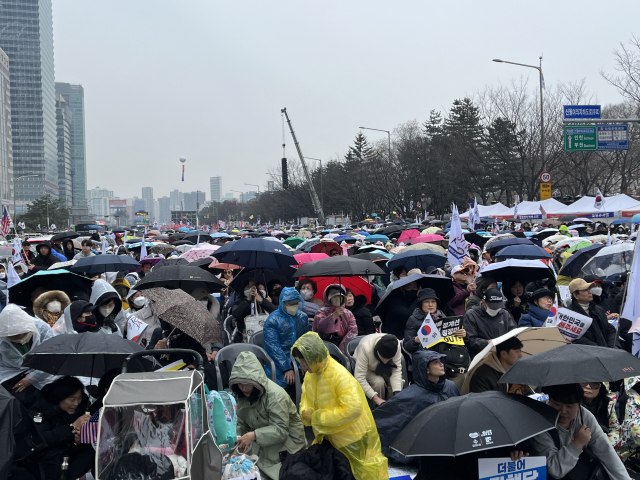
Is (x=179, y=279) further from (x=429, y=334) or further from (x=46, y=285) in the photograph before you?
(x=429, y=334)

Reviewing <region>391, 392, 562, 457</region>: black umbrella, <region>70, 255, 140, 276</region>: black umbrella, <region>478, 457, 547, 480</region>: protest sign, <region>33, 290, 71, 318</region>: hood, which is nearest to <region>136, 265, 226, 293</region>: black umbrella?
<region>33, 290, 71, 318</region>: hood

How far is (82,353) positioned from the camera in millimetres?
5039

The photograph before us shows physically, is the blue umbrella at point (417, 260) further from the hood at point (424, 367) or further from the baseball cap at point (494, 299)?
the hood at point (424, 367)

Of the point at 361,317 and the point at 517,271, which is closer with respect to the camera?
the point at 361,317

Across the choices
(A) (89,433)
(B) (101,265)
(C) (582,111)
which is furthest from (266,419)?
(C) (582,111)

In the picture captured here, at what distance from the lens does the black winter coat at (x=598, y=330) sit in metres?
6.99

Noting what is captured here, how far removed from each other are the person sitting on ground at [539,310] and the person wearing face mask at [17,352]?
529cm

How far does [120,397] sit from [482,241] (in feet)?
54.7

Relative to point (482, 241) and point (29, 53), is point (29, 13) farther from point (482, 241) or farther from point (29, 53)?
point (482, 241)

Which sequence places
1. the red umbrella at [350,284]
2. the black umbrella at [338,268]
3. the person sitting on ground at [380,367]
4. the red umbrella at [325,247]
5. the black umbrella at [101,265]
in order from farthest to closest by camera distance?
1. the red umbrella at [325,247]
2. the black umbrella at [101,265]
3. the red umbrella at [350,284]
4. the black umbrella at [338,268]
5. the person sitting on ground at [380,367]

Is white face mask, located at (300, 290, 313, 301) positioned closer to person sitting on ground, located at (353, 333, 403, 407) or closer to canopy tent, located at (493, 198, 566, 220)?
person sitting on ground, located at (353, 333, 403, 407)

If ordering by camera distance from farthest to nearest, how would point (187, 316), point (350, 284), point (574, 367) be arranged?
point (350, 284), point (187, 316), point (574, 367)

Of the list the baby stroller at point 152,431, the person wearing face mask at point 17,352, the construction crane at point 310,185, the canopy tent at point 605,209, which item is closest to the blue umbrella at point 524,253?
the baby stroller at point 152,431

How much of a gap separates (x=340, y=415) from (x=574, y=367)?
1.77 m
